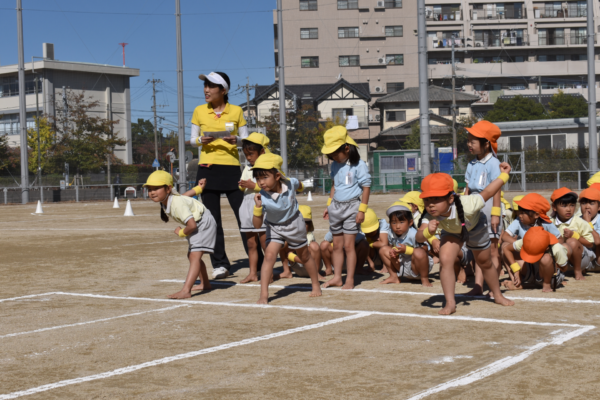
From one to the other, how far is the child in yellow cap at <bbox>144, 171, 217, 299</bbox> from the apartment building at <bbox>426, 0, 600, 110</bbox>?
6968 centimetres

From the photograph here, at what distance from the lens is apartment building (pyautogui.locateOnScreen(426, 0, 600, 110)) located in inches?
2921

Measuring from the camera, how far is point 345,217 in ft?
23.6

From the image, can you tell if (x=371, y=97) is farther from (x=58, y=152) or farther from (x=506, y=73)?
(x=58, y=152)

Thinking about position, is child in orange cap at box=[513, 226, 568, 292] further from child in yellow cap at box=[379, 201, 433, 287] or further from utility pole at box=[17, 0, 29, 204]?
utility pole at box=[17, 0, 29, 204]

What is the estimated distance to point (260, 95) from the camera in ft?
219

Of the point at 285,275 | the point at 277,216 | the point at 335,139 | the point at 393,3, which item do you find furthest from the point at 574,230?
the point at 393,3

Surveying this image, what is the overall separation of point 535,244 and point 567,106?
62.5m

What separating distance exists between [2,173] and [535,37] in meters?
55.8

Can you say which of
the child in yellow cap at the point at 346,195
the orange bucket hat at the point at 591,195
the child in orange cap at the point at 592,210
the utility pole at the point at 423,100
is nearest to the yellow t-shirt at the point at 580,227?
the child in orange cap at the point at 592,210

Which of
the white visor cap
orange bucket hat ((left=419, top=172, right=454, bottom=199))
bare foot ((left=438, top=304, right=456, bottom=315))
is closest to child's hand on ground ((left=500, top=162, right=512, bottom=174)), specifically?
orange bucket hat ((left=419, top=172, right=454, bottom=199))

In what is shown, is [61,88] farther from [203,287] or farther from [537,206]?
[537,206]

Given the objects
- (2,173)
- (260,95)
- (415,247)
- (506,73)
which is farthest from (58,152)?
(415,247)

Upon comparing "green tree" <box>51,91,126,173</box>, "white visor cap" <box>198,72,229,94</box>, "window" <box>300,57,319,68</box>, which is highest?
"window" <box>300,57,319,68</box>

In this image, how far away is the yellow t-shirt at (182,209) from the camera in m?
6.81
